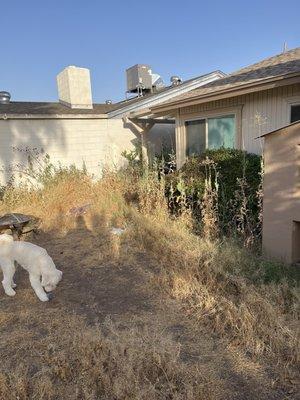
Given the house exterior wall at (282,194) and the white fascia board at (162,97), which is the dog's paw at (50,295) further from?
the white fascia board at (162,97)

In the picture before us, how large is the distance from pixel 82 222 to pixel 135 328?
4.36 m

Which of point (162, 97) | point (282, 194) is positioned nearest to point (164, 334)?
point (282, 194)

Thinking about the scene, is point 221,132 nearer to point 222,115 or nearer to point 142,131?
point 222,115

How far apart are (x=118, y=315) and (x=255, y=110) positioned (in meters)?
5.66

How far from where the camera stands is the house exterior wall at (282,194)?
4137 mm

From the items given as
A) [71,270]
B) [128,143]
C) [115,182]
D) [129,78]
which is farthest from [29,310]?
[129,78]

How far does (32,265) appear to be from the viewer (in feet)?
10.9

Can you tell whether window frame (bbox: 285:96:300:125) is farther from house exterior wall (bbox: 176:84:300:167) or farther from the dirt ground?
the dirt ground

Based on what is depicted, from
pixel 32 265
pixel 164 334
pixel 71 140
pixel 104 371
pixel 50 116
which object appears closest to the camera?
pixel 104 371

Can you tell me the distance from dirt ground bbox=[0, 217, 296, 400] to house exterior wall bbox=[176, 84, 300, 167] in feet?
12.5

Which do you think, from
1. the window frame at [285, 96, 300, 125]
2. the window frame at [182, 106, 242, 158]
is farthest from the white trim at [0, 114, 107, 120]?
the window frame at [285, 96, 300, 125]

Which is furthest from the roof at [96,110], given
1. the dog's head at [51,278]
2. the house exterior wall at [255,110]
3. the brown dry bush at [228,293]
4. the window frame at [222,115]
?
the dog's head at [51,278]

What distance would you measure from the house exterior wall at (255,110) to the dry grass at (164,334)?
3.09 meters

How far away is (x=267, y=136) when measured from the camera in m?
4.41
